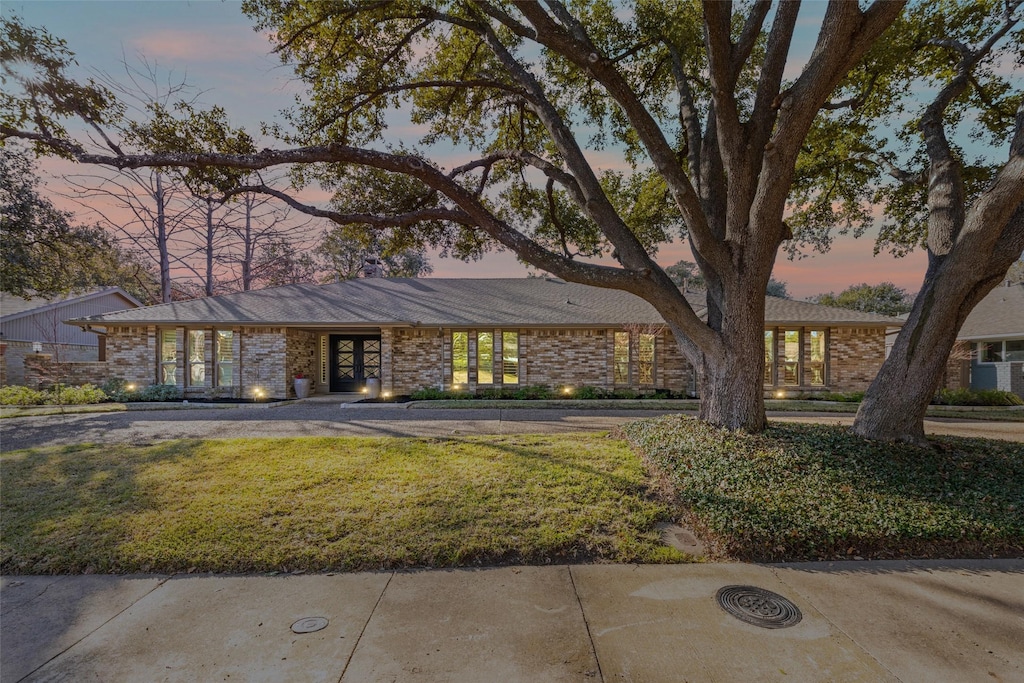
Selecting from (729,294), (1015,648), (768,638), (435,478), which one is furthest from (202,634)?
(729,294)

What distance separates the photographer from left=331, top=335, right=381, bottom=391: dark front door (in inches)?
648

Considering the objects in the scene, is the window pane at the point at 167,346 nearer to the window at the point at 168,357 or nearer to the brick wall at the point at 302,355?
the window at the point at 168,357

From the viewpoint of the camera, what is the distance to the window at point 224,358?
48.0ft

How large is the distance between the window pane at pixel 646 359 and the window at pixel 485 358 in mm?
5245

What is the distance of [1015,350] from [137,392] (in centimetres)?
3270

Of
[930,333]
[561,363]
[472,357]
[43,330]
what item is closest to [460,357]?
[472,357]

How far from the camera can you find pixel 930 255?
6.26m

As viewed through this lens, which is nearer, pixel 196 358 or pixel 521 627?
pixel 521 627

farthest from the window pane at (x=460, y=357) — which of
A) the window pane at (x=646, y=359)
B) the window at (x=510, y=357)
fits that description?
the window pane at (x=646, y=359)

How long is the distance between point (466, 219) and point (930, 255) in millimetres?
7030

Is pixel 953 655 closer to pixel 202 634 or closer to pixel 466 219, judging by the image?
pixel 202 634

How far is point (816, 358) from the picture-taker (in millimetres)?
15219

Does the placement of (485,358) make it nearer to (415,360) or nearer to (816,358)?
(415,360)

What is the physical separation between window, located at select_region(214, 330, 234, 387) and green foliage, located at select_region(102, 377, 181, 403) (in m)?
1.34
